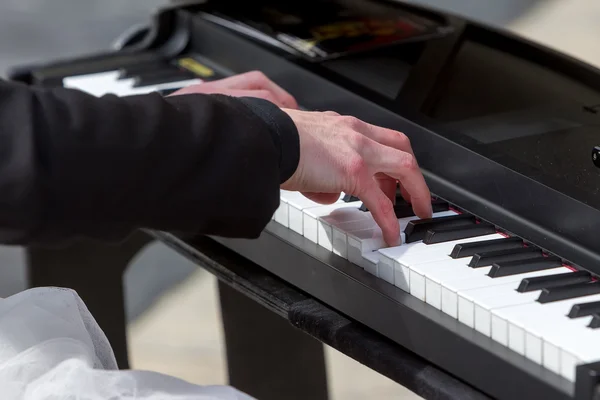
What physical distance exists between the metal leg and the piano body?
302mm

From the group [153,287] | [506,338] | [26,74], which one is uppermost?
[506,338]

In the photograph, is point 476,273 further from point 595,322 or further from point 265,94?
point 265,94

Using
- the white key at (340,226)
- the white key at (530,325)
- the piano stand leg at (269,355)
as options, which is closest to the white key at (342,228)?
the white key at (340,226)

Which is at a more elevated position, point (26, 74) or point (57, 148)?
point (57, 148)

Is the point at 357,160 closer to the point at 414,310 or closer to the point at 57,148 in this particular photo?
the point at 414,310

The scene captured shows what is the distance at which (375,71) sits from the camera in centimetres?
144

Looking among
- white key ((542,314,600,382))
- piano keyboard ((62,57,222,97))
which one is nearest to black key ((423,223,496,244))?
white key ((542,314,600,382))

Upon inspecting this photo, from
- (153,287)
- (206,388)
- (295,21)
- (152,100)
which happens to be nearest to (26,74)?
(295,21)

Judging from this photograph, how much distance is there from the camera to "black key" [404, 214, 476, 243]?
1091 millimetres

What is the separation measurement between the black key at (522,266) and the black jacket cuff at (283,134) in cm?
22

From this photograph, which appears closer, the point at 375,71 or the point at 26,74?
the point at 375,71

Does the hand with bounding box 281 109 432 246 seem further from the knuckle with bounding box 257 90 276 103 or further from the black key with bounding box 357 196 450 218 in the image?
the knuckle with bounding box 257 90 276 103

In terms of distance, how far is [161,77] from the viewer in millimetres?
1593

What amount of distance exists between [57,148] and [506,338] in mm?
430
